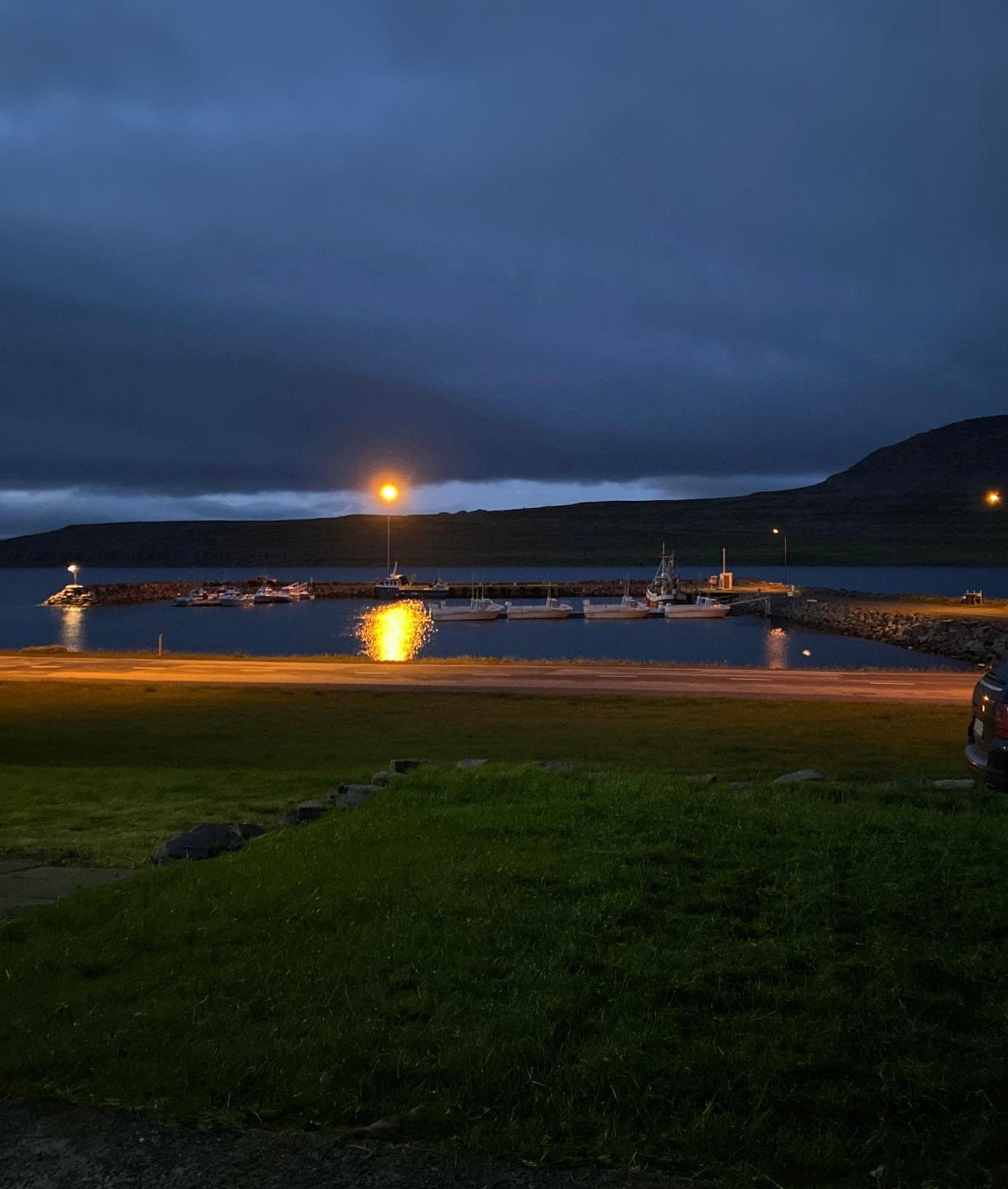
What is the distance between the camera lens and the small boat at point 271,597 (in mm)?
132125

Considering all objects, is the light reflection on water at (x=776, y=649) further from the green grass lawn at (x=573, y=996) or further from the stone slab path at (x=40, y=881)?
the green grass lawn at (x=573, y=996)

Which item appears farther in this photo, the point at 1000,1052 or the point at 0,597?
the point at 0,597

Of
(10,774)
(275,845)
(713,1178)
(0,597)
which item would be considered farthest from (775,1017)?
(0,597)

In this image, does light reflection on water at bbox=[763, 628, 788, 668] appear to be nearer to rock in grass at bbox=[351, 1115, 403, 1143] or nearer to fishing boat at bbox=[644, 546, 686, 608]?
fishing boat at bbox=[644, 546, 686, 608]

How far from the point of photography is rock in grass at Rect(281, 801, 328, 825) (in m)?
11.2

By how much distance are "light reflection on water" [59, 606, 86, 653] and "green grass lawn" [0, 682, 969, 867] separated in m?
50.2

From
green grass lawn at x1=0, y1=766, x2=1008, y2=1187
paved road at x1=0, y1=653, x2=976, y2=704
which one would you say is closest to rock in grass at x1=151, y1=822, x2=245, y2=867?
green grass lawn at x1=0, y1=766, x2=1008, y2=1187

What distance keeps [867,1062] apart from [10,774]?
47.9ft

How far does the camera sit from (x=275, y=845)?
931cm

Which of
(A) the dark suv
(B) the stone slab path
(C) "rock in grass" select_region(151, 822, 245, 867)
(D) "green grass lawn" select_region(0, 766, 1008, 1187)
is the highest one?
(A) the dark suv

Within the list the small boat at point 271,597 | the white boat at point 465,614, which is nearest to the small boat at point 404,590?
the small boat at point 271,597

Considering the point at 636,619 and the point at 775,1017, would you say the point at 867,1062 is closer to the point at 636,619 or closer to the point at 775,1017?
the point at 775,1017

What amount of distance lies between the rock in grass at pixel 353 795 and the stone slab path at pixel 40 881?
7.81 ft

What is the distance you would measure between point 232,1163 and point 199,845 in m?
5.74
